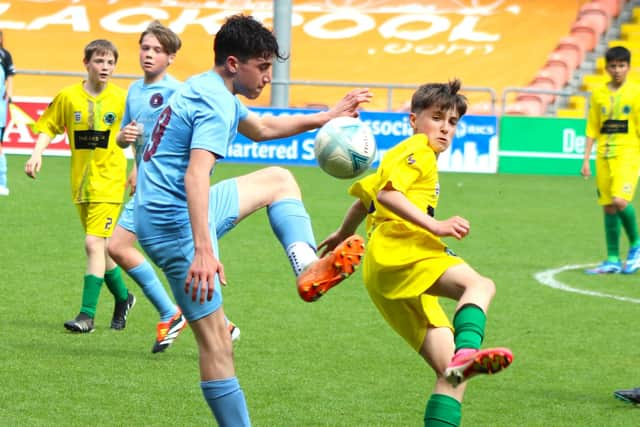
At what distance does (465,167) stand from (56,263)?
37.1 ft

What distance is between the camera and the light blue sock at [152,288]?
7.38 meters

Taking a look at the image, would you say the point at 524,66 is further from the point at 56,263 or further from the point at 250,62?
the point at 250,62

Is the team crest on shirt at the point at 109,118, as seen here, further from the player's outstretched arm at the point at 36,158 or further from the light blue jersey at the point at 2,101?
the light blue jersey at the point at 2,101

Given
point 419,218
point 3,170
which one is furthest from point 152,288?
point 3,170

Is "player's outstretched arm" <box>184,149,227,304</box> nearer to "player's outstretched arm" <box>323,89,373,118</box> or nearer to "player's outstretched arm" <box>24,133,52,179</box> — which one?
"player's outstretched arm" <box>323,89,373,118</box>

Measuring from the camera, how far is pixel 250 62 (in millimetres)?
4781

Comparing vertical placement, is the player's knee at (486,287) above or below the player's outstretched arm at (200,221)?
below

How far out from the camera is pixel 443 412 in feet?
16.2

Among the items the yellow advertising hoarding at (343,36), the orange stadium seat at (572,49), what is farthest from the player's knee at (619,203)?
the orange stadium seat at (572,49)

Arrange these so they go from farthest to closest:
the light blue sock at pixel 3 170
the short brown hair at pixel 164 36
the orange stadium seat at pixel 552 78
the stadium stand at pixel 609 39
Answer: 1. the orange stadium seat at pixel 552 78
2. the stadium stand at pixel 609 39
3. the light blue sock at pixel 3 170
4. the short brown hair at pixel 164 36

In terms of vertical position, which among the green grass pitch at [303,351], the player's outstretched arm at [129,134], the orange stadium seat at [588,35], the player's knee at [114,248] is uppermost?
the orange stadium seat at [588,35]

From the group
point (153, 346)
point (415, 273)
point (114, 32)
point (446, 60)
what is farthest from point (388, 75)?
point (415, 273)

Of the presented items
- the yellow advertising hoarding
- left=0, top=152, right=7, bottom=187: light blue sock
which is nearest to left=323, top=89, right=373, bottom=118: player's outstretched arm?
left=0, top=152, right=7, bottom=187: light blue sock

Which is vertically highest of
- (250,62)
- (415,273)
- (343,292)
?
(250,62)
